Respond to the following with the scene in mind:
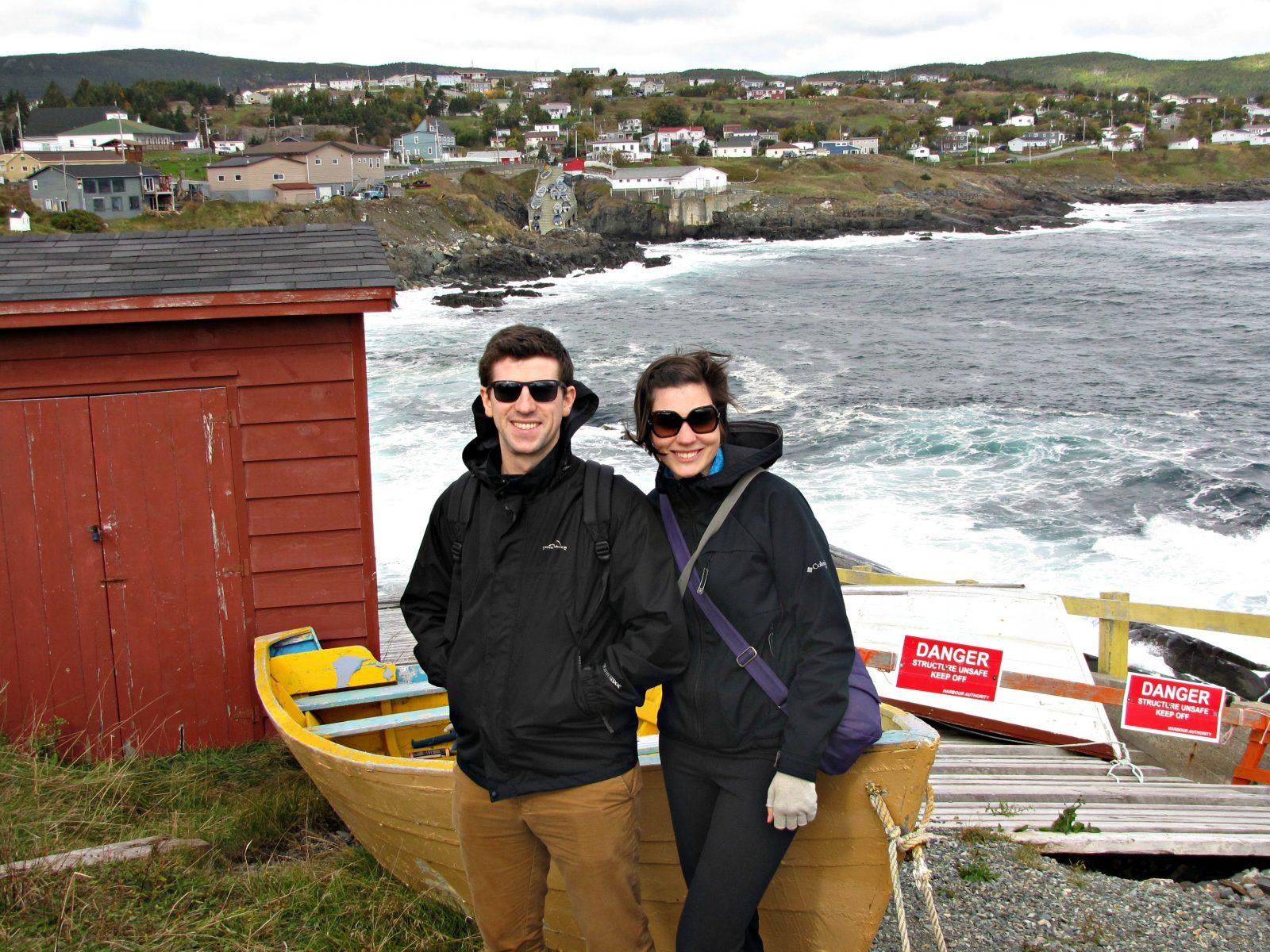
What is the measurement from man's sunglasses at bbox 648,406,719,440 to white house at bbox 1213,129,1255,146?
175 meters

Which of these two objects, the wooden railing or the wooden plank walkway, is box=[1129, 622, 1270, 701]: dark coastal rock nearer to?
the wooden railing

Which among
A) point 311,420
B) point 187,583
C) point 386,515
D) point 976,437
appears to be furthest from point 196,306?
point 976,437

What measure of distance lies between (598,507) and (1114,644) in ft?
16.6

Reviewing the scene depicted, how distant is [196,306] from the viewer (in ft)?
17.6

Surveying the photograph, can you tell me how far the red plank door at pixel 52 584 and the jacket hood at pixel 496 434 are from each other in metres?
3.52

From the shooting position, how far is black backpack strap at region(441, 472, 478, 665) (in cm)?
291

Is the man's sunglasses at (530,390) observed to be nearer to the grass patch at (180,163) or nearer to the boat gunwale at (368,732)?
the boat gunwale at (368,732)

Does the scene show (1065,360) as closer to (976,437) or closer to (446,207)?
(976,437)

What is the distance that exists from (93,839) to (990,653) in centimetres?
457

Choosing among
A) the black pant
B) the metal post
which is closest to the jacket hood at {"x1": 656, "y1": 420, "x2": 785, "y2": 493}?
the black pant

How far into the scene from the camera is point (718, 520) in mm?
2701

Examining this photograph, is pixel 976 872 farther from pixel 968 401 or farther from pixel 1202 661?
pixel 968 401

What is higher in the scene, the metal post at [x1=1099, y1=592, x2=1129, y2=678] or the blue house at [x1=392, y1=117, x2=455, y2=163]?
the blue house at [x1=392, y1=117, x2=455, y2=163]

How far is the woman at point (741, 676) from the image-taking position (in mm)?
2592
